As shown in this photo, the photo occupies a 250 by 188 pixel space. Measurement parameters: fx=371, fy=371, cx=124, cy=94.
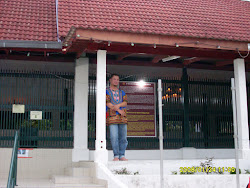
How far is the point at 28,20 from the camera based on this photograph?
10938mm

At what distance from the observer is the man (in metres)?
9.05

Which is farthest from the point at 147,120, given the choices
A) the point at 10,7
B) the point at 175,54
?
the point at 10,7

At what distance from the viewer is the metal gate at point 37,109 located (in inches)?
408

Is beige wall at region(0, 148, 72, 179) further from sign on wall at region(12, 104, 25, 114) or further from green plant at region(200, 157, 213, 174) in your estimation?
green plant at region(200, 157, 213, 174)

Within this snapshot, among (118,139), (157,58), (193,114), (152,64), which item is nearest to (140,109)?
(152,64)

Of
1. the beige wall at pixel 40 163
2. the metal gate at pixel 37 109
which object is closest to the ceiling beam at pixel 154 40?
the metal gate at pixel 37 109

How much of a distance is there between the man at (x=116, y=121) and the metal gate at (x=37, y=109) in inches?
71.5

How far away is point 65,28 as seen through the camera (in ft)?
32.6

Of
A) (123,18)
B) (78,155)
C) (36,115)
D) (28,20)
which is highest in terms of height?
(28,20)

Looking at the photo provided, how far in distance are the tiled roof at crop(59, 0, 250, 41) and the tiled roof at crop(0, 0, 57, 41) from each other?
583mm

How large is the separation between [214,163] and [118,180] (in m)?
2.97

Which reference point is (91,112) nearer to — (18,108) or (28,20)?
(18,108)

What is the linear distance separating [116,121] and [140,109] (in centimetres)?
239

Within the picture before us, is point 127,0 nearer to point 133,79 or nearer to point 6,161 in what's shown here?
point 133,79
